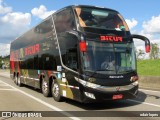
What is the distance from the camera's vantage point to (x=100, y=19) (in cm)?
1298

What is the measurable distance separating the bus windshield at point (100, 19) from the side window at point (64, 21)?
390 millimetres

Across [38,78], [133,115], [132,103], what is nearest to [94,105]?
[132,103]

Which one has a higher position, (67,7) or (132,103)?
(67,7)

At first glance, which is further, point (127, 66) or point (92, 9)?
point (92, 9)

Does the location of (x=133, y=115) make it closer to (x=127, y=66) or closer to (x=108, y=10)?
(x=127, y=66)

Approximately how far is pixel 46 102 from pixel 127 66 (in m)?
3.86

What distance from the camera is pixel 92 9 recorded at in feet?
43.8

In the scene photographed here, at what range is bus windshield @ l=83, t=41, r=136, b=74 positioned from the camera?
11.8 meters

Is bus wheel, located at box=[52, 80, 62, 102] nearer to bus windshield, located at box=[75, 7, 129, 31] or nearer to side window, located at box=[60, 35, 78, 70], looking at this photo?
side window, located at box=[60, 35, 78, 70]

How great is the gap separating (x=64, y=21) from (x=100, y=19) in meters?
1.53

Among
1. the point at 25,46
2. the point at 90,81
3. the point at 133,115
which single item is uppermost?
the point at 25,46

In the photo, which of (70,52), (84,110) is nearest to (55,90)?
(70,52)

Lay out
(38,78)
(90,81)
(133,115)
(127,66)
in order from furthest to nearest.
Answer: (38,78) < (127,66) < (90,81) < (133,115)

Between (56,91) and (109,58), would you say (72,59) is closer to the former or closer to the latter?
(109,58)
